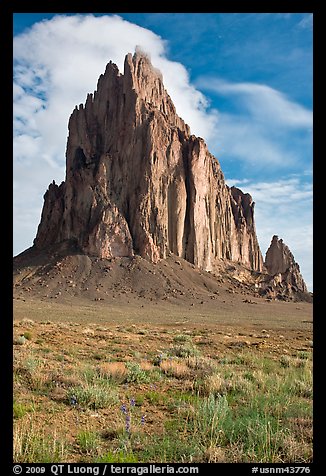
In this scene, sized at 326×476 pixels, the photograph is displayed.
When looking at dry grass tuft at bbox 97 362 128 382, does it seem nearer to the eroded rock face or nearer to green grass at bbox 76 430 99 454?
green grass at bbox 76 430 99 454

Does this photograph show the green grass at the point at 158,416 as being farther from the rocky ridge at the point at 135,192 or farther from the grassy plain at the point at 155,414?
the rocky ridge at the point at 135,192

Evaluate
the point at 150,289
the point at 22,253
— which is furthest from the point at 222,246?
the point at 22,253

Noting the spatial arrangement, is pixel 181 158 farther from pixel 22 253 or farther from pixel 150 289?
pixel 22 253

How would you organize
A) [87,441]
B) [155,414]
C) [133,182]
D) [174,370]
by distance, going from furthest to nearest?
[133,182], [174,370], [155,414], [87,441]

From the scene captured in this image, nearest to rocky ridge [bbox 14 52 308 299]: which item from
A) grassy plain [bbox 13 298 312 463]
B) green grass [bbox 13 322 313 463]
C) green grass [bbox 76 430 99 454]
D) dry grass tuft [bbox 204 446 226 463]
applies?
grassy plain [bbox 13 298 312 463]

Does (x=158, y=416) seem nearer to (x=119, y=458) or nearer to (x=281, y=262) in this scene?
(x=119, y=458)

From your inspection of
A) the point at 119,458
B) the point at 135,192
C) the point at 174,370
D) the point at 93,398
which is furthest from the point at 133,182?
the point at 119,458

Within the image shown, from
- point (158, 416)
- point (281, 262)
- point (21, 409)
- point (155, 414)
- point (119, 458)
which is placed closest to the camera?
point (119, 458)

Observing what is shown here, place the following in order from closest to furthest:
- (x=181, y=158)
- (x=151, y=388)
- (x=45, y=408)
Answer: (x=45, y=408) → (x=151, y=388) → (x=181, y=158)
